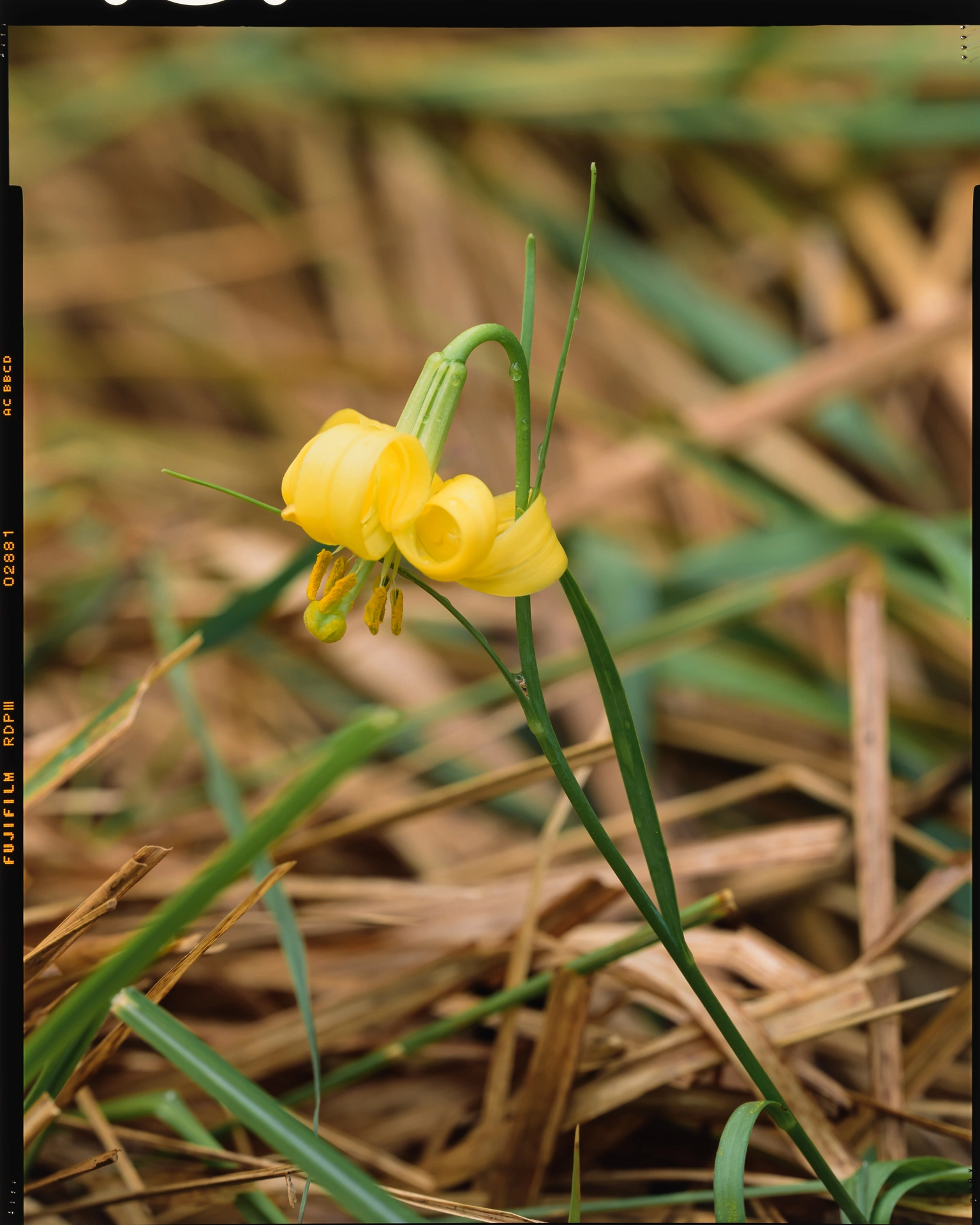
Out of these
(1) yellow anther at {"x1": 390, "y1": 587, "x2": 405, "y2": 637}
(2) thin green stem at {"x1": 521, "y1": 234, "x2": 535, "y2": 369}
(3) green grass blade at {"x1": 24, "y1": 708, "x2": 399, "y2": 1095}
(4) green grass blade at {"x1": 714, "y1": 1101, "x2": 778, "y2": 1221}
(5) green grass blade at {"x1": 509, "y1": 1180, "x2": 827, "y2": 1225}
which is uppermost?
(2) thin green stem at {"x1": 521, "y1": 234, "x2": 535, "y2": 369}

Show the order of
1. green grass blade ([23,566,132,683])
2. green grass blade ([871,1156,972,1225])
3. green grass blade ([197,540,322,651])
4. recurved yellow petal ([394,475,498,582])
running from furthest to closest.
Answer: green grass blade ([23,566,132,683]), green grass blade ([197,540,322,651]), green grass blade ([871,1156,972,1225]), recurved yellow petal ([394,475,498,582])

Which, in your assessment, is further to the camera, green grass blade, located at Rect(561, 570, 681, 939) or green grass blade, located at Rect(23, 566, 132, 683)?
green grass blade, located at Rect(23, 566, 132, 683)

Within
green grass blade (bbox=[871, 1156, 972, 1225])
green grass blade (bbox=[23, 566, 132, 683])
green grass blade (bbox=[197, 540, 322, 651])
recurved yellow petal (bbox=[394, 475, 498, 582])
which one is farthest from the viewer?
green grass blade (bbox=[23, 566, 132, 683])

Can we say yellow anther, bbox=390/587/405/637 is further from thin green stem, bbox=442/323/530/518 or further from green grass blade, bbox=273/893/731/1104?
green grass blade, bbox=273/893/731/1104

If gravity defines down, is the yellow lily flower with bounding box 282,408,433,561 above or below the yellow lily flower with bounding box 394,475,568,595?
above

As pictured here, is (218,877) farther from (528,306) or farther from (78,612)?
(78,612)

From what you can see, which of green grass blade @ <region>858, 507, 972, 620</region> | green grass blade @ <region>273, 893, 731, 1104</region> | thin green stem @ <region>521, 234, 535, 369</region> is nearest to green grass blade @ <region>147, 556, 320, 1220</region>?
green grass blade @ <region>273, 893, 731, 1104</region>

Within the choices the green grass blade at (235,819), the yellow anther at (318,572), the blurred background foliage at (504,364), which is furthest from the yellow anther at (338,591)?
the blurred background foliage at (504,364)

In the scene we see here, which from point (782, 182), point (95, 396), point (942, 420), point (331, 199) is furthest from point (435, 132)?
point (942, 420)

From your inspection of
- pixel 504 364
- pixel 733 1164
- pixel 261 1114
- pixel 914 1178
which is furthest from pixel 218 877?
pixel 504 364
